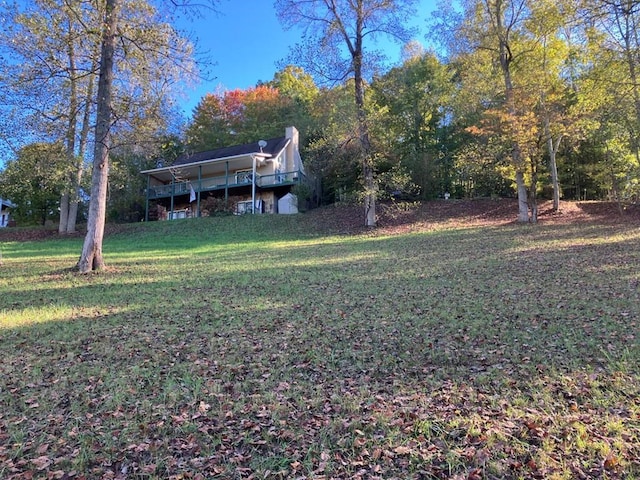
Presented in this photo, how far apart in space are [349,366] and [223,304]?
11.3 feet

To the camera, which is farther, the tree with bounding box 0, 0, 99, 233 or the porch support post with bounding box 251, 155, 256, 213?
the porch support post with bounding box 251, 155, 256, 213

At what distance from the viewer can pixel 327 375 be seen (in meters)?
4.08

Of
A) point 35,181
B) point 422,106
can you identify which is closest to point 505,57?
point 422,106

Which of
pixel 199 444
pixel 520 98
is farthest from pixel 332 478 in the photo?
pixel 520 98

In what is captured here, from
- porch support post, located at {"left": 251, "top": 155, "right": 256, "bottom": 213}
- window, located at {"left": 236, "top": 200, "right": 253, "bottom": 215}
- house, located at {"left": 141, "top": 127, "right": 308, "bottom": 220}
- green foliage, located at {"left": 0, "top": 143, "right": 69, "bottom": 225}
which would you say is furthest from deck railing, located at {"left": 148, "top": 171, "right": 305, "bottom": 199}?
green foliage, located at {"left": 0, "top": 143, "right": 69, "bottom": 225}

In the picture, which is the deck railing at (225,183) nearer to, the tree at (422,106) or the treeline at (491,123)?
the treeline at (491,123)

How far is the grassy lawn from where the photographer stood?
2.70 metres

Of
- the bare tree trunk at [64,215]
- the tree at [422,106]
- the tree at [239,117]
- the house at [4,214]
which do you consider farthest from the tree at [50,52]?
the house at [4,214]

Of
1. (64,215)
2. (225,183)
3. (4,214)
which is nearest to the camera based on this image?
(64,215)

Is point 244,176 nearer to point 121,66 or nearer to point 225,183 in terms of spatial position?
point 225,183

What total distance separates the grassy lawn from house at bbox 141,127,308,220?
59.3 feet

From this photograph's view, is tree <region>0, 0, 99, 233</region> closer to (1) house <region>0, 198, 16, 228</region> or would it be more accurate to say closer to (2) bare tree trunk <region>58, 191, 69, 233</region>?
(2) bare tree trunk <region>58, 191, 69, 233</region>

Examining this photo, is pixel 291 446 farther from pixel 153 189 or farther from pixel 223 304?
pixel 153 189

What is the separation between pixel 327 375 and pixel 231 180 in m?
25.0
